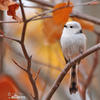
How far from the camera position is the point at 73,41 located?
1.73 meters

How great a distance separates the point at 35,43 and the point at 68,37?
2.32 ft

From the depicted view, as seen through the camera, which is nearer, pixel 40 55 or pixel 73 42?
pixel 73 42

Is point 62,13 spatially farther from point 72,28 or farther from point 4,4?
point 72,28

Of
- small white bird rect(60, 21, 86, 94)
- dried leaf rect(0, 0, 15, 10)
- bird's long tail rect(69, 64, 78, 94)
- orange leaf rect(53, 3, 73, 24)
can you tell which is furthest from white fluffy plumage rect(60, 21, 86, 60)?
dried leaf rect(0, 0, 15, 10)

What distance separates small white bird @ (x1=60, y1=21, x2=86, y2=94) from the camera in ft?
5.65

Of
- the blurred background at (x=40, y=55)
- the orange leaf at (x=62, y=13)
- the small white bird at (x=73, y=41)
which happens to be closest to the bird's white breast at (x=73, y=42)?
the small white bird at (x=73, y=41)

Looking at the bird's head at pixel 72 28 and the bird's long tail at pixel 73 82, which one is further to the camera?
the bird's head at pixel 72 28

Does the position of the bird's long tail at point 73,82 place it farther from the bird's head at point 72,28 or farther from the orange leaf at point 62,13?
the orange leaf at point 62,13

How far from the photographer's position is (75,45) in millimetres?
1731

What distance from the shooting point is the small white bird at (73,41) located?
172cm

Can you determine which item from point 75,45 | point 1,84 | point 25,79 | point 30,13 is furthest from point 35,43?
point 1,84

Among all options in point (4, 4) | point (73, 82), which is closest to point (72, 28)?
point (73, 82)

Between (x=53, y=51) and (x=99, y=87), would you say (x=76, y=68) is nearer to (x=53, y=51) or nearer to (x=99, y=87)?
(x=53, y=51)

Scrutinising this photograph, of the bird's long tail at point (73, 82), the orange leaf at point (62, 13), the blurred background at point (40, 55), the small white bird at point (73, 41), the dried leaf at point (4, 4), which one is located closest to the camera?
the dried leaf at point (4, 4)
